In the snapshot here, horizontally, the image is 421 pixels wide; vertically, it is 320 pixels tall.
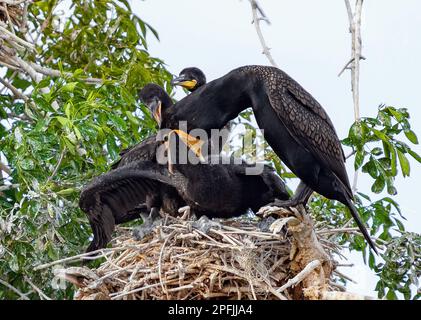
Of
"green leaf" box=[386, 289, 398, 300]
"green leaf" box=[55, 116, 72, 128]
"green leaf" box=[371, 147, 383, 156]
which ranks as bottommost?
"green leaf" box=[386, 289, 398, 300]

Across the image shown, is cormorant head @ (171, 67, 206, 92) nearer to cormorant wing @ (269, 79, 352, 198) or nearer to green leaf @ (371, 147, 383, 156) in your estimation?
cormorant wing @ (269, 79, 352, 198)

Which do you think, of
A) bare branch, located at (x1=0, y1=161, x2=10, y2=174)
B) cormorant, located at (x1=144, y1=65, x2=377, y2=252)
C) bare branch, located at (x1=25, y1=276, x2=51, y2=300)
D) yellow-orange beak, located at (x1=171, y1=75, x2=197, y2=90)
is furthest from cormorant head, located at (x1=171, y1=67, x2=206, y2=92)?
bare branch, located at (x1=0, y1=161, x2=10, y2=174)

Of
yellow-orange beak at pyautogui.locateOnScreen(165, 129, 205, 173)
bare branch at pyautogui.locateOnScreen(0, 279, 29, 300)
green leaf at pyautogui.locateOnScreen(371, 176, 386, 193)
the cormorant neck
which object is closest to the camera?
the cormorant neck

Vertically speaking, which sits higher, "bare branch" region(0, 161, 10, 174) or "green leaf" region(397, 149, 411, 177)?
"bare branch" region(0, 161, 10, 174)

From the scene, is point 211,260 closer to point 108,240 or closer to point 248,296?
point 248,296

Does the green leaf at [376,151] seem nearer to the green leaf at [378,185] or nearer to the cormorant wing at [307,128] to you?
the green leaf at [378,185]

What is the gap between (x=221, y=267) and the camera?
5.74m

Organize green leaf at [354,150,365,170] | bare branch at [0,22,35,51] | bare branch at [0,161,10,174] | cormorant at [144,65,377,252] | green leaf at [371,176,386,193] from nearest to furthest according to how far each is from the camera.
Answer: cormorant at [144,65,377,252], green leaf at [354,150,365,170], green leaf at [371,176,386,193], bare branch at [0,22,35,51], bare branch at [0,161,10,174]

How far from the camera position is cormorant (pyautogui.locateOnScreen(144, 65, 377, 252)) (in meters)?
5.94

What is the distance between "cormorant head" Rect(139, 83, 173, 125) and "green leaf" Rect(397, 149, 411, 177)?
1359 millimetres

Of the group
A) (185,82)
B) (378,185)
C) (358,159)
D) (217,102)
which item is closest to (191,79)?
(185,82)

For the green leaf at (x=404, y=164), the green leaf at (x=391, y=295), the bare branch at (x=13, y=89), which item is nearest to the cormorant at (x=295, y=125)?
the green leaf at (x=404, y=164)

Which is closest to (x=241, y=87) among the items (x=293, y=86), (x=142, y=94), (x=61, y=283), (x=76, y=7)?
(x=293, y=86)

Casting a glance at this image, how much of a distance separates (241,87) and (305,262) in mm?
1049
